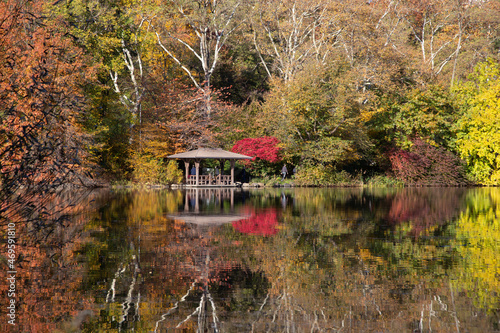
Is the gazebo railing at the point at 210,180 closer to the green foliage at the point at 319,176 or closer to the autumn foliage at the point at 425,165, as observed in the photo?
the green foliage at the point at 319,176

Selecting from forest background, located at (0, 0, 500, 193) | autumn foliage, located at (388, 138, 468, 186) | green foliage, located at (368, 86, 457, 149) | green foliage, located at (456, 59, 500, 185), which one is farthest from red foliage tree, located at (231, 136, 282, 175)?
green foliage, located at (456, 59, 500, 185)

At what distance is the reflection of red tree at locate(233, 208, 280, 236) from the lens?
45.4 ft

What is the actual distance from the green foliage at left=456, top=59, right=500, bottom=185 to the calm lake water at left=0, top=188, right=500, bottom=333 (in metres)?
28.4

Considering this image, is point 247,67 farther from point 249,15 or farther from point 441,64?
point 441,64

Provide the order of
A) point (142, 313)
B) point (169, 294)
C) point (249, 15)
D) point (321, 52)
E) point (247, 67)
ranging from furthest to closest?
point (247, 67)
point (321, 52)
point (249, 15)
point (169, 294)
point (142, 313)

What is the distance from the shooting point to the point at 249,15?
145ft

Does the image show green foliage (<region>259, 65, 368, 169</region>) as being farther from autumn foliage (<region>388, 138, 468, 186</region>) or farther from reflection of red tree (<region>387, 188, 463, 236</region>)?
reflection of red tree (<region>387, 188, 463, 236</region>)

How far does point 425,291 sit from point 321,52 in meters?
41.6

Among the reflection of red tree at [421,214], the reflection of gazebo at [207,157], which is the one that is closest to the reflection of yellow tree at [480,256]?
the reflection of red tree at [421,214]

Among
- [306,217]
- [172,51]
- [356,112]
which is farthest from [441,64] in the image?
[306,217]

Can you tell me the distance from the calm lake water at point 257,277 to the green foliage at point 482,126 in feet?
93.1

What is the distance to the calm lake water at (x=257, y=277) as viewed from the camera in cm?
622

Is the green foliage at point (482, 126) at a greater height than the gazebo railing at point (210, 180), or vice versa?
the green foliage at point (482, 126)

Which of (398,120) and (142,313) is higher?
(398,120)
